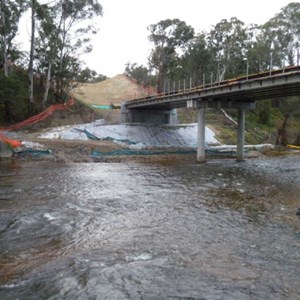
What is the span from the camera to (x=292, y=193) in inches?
800

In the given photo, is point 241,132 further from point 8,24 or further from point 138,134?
point 8,24

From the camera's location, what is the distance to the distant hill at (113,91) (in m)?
77.0

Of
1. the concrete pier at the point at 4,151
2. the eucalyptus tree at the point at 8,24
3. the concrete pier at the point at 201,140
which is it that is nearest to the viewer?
the concrete pier at the point at 4,151

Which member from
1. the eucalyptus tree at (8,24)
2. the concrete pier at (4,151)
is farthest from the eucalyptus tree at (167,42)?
the concrete pier at (4,151)

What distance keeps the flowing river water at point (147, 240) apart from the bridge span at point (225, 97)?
31.2 feet

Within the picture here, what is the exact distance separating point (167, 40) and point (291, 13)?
82.7ft

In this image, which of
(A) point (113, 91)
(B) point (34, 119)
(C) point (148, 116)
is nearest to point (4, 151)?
(B) point (34, 119)

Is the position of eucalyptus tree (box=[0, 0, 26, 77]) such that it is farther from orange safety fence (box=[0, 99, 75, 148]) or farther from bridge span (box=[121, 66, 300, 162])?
bridge span (box=[121, 66, 300, 162])

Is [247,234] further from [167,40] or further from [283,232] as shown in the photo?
[167,40]

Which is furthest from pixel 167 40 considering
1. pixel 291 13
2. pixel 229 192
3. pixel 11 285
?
pixel 11 285

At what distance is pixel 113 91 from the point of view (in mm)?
84812

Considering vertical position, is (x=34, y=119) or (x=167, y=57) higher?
(x=167, y=57)

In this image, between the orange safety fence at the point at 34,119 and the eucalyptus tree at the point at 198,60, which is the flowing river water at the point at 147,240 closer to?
the orange safety fence at the point at 34,119

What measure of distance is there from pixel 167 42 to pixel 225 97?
139 feet
